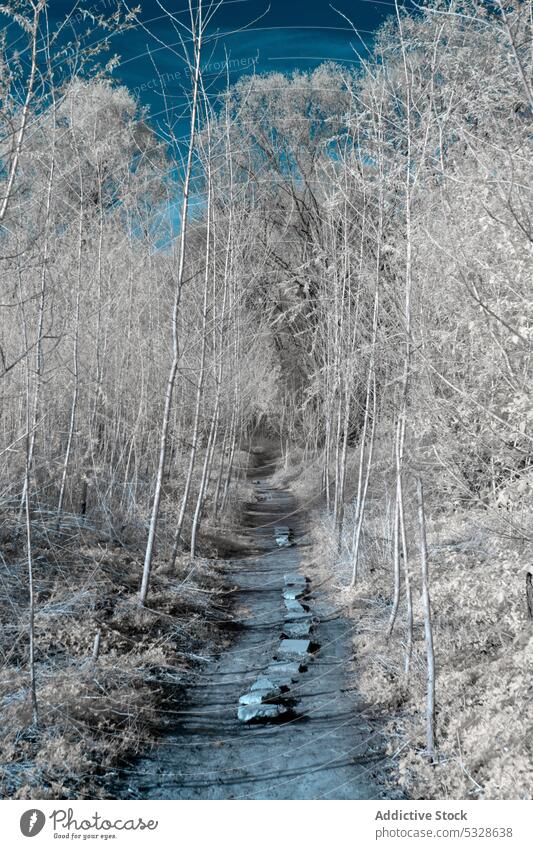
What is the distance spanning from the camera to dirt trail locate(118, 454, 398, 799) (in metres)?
3.61

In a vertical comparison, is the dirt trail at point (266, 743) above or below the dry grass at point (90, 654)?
below

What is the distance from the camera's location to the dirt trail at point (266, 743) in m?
3.61

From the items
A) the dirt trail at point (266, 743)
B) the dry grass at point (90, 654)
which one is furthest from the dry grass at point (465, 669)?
the dry grass at point (90, 654)

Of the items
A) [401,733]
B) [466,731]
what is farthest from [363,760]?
[466,731]

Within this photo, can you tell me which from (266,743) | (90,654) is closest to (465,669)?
(266,743)

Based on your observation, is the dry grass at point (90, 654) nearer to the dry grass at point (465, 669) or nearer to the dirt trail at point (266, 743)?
the dirt trail at point (266, 743)

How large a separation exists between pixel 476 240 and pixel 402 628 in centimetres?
365

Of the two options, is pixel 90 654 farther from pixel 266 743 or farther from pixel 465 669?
pixel 465 669

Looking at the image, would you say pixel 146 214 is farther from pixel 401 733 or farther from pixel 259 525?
pixel 401 733

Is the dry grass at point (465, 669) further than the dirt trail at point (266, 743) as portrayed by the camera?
No

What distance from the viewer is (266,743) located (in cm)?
414

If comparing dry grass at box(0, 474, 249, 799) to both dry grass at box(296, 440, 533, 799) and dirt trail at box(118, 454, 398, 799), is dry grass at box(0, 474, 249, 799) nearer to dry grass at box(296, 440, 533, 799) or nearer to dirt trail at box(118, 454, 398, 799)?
dirt trail at box(118, 454, 398, 799)

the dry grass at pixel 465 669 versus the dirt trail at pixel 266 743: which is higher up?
the dry grass at pixel 465 669

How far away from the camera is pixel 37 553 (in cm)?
646
